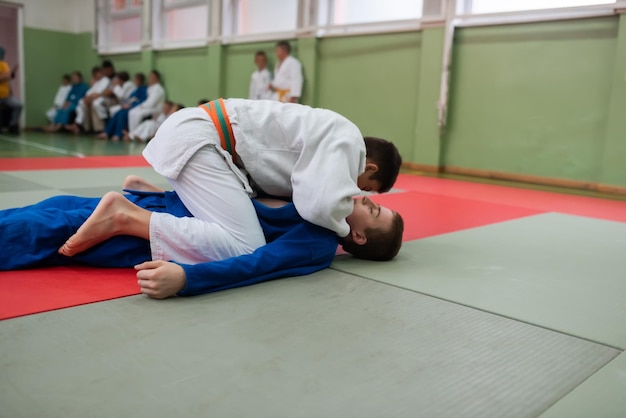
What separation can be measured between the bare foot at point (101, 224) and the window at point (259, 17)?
23.4ft

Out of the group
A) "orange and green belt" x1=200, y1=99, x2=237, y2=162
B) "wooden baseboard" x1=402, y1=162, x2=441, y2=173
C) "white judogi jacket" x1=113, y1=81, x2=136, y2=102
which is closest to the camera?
"orange and green belt" x1=200, y1=99, x2=237, y2=162

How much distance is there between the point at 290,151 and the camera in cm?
237

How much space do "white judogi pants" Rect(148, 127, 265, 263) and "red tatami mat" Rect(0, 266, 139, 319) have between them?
0.19 meters

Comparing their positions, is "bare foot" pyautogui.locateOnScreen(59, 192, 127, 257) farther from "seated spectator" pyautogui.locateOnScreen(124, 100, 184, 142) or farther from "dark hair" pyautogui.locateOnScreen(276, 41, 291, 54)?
"seated spectator" pyautogui.locateOnScreen(124, 100, 184, 142)

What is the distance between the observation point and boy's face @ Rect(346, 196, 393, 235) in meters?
2.40

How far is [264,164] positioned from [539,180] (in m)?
4.92

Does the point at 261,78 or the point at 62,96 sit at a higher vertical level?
the point at 261,78

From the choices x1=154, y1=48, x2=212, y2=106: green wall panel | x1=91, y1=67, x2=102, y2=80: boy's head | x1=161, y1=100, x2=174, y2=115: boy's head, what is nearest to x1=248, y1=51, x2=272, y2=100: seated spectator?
x1=154, y1=48, x2=212, y2=106: green wall panel

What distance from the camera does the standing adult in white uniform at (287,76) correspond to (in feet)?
28.0

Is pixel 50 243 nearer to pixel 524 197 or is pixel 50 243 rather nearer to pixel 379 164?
pixel 379 164

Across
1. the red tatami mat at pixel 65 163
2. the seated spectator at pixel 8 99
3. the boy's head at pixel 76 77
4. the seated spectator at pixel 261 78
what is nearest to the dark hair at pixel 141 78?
the boy's head at pixel 76 77

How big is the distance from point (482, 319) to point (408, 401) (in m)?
0.70

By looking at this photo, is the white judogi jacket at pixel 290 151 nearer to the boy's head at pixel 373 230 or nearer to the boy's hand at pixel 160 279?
the boy's head at pixel 373 230

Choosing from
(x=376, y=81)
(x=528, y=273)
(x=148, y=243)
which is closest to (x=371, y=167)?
(x=528, y=273)
